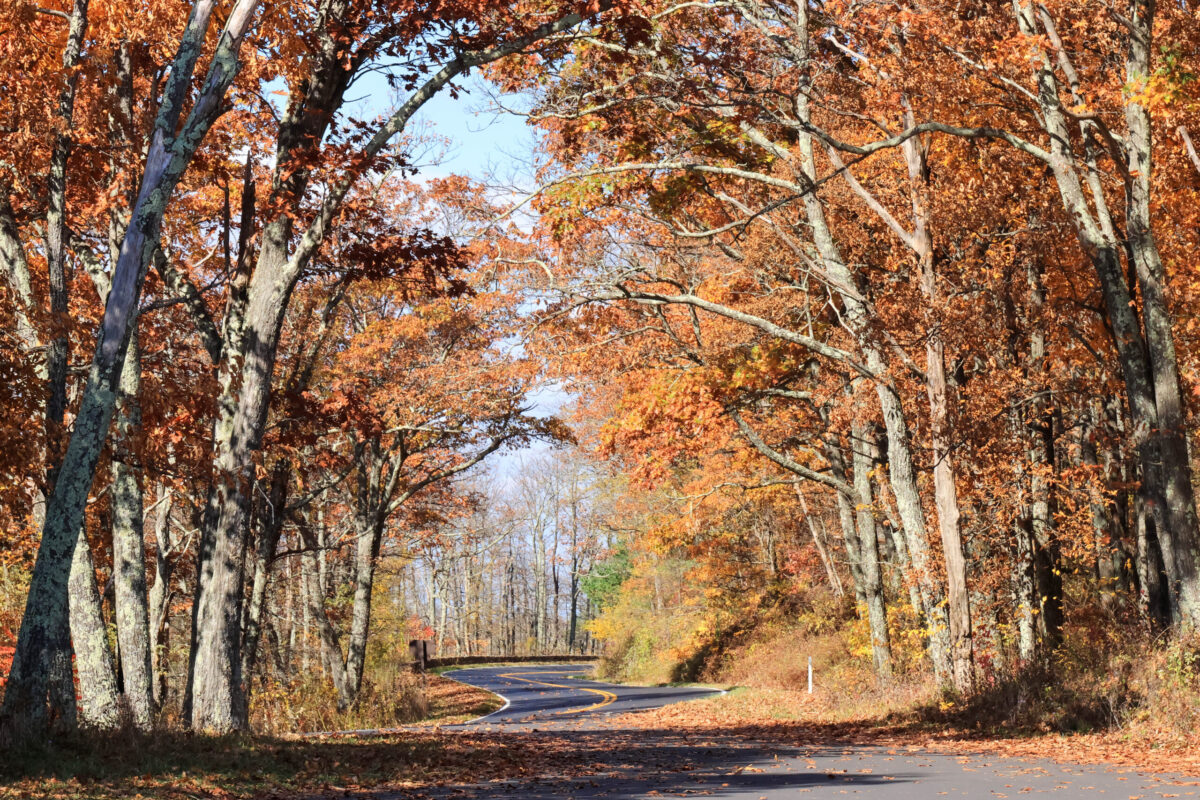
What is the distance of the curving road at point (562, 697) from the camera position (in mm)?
25047

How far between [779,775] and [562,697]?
23.4m

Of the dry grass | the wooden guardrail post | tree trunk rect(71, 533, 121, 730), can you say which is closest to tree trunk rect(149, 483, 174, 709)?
the dry grass

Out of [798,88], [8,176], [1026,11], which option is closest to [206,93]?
[8,176]

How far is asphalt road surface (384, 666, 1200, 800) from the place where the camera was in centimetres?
928

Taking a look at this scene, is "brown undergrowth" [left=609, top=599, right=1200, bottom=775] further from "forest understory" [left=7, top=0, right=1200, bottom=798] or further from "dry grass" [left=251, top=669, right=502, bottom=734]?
"dry grass" [left=251, top=669, right=502, bottom=734]

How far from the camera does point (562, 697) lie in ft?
110

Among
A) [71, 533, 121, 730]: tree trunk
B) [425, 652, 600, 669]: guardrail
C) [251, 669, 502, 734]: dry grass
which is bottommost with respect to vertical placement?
[425, 652, 600, 669]: guardrail

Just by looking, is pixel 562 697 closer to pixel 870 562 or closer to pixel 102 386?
pixel 870 562

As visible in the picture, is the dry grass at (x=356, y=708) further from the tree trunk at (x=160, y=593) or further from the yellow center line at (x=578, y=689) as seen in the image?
the yellow center line at (x=578, y=689)

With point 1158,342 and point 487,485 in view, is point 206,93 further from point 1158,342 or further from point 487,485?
point 487,485

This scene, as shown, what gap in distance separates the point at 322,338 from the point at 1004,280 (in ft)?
45.0

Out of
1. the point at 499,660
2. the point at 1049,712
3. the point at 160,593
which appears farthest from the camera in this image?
the point at 499,660

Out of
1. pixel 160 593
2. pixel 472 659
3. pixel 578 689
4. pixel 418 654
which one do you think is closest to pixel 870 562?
pixel 160 593

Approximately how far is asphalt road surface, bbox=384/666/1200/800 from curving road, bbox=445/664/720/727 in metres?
6.93
